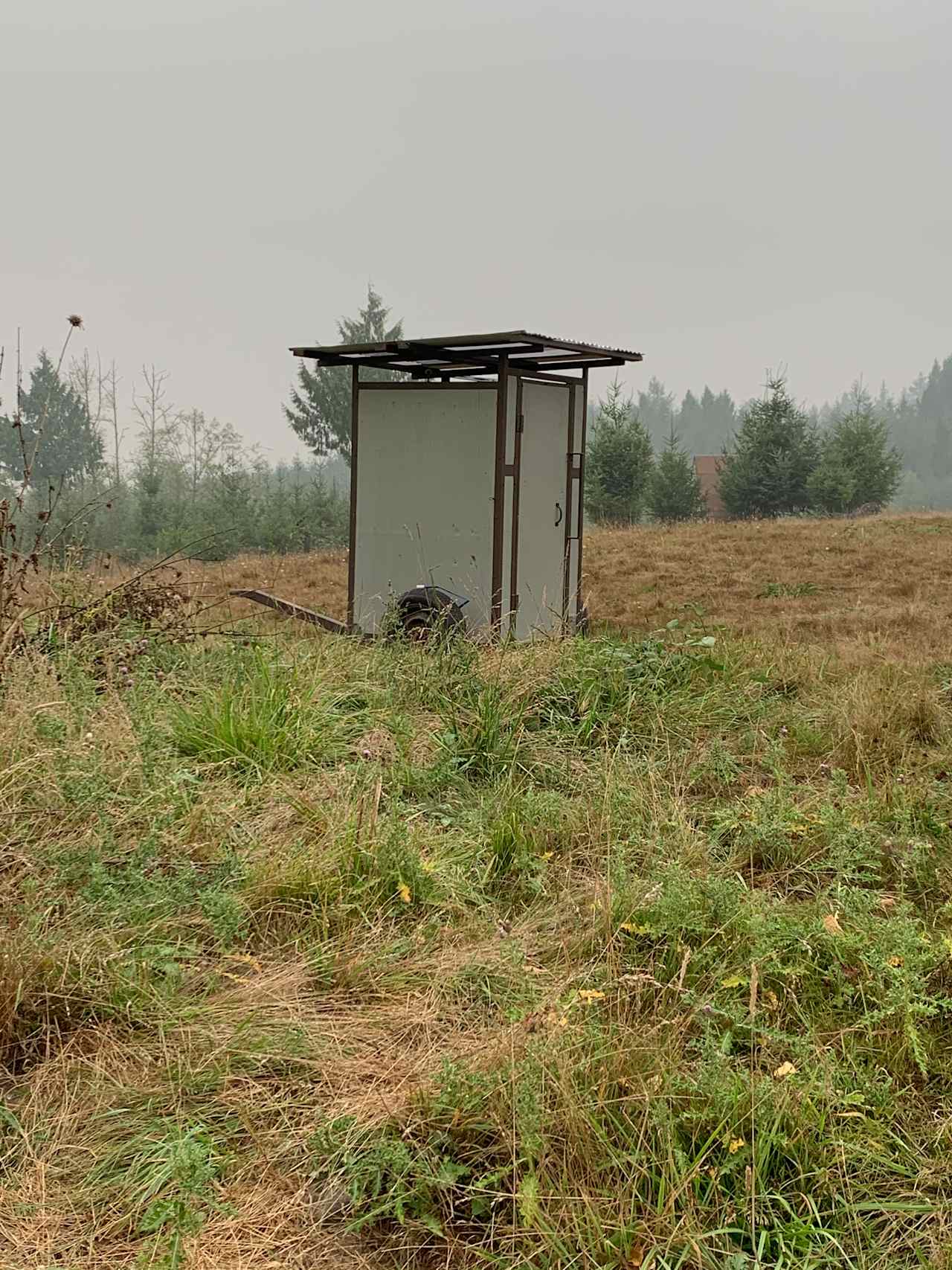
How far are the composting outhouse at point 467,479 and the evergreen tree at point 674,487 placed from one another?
77.3 feet

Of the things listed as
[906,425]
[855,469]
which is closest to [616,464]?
[855,469]

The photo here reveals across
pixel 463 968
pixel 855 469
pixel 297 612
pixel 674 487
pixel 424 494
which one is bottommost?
pixel 463 968

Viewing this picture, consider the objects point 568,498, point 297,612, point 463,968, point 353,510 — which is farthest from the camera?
point 568,498

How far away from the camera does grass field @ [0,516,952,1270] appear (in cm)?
233

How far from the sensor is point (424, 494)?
9.12 m

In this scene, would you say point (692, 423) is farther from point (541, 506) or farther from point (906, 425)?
point (541, 506)

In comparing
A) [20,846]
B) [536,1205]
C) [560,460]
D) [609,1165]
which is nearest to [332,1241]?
[536,1205]

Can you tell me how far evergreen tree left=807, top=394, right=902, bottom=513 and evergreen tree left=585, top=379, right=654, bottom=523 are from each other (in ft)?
16.9

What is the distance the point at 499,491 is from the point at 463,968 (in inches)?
233

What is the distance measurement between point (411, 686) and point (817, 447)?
31.0 m

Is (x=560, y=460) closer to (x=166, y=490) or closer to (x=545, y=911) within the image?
(x=545, y=911)

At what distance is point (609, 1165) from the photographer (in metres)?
2.34

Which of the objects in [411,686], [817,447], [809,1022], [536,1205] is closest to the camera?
[536,1205]

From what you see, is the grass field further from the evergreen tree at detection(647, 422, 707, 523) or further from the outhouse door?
the evergreen tree at detection(647, 422, 707, 523)
